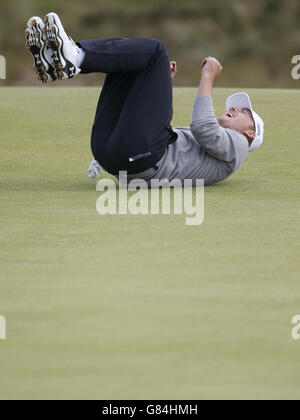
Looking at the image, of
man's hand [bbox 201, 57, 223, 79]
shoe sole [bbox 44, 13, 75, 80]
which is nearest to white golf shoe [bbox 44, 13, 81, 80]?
shoe sole [bbox 44, 13, 75, 80]

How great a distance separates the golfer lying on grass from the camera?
2.47 m

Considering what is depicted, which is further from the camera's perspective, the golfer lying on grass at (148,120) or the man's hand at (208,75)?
the man's hand at (208,75)

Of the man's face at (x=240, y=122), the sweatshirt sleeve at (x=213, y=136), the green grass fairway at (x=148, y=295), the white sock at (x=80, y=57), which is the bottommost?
the green grass fairway at (x=148, y=295)

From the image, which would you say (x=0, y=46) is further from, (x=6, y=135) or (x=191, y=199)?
(x=191, y=199)

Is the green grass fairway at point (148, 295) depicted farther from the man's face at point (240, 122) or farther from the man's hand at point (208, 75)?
Answer: the man's hand at point (208, 75)

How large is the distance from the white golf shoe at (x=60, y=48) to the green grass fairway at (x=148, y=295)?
→ 353 millimetres

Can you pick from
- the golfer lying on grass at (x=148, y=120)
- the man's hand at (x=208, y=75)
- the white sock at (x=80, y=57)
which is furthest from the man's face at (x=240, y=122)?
the white sock at (x=80, y=57)

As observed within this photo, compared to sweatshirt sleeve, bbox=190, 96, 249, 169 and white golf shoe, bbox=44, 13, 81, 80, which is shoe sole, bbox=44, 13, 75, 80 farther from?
sweatshirt sleeve, bbox=190, 96, 249, 169

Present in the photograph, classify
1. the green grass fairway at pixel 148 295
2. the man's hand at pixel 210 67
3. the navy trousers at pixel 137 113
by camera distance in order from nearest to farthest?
the green grass fairway at pixel 148 295 → the navy trousers at pixel 137 113 → the man's hand at pixel 210 67

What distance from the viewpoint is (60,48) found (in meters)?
2.39

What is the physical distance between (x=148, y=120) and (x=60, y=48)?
368mm

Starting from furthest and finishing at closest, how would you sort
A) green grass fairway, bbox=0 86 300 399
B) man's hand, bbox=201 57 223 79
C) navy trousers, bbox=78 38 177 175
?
man's hand, bbox=201 57 223 79 < navy trousers, bbox=78 38 177 175 < green grass fairway, bbox=0 86 300 399

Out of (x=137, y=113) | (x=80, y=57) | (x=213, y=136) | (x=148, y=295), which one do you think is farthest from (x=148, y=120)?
(x=148, y=295)

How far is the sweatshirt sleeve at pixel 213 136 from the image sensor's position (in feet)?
8.64
